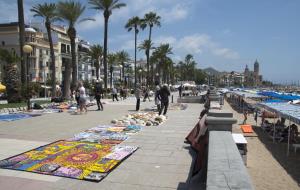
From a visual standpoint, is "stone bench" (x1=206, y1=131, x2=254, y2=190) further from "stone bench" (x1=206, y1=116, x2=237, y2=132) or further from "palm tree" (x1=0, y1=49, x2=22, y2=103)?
"palm tree" (x1=0, y1=49, x2=22, y2=103)

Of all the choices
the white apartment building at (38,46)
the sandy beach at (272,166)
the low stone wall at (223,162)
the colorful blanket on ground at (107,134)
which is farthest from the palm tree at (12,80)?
the white apartment building at (38,46)

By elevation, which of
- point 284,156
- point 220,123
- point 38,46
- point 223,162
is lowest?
point 284,156

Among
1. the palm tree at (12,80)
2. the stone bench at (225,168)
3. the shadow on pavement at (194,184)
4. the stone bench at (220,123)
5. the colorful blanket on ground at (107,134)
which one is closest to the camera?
the stone bench at (225,168)

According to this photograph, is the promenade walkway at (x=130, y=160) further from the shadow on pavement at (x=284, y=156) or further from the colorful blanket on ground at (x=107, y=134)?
the shadow on pavement at (x=284, y=156)

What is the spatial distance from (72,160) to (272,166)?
4.48 metres

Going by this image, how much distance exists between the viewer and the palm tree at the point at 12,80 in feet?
80.5

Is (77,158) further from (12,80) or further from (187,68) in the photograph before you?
(187,68)

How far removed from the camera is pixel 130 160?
730 centimetres

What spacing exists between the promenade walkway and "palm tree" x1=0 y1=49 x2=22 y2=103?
12458 mm

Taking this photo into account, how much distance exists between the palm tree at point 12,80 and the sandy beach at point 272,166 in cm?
1819

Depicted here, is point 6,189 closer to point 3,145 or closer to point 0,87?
point 3,145

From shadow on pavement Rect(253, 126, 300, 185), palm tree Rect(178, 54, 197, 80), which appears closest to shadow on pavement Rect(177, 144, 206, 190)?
shadow on pavement Rect(253, 126, 300, 185)

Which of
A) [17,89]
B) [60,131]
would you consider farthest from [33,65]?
[60,131]

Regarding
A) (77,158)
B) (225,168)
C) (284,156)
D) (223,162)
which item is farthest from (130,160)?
(284,156)
